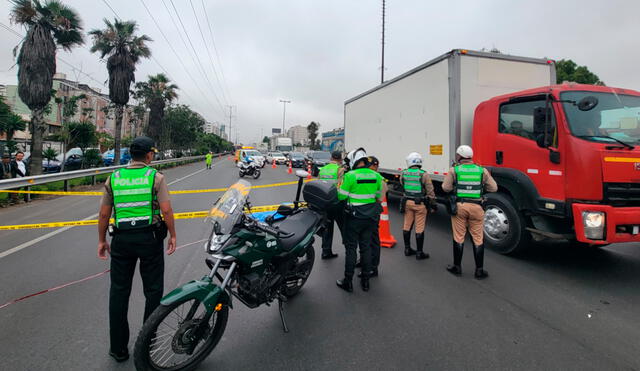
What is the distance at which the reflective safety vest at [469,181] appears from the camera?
4.27m

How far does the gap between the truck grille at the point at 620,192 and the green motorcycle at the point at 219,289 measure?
156 inches

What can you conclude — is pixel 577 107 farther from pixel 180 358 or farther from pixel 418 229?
pixel 180 358

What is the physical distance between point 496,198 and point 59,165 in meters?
20.9

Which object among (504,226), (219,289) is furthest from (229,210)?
(504,226)

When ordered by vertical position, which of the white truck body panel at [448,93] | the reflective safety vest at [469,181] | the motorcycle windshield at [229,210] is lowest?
the motorcycle windshield at [229,210]

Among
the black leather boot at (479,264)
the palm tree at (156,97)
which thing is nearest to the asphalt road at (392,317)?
the black leather boot at (479,264)

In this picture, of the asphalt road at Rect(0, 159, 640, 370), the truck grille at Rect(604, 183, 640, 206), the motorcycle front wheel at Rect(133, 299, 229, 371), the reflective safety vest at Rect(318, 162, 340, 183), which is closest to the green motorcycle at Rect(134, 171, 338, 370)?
the motorcycle front wheel at Rect(133, 299, 229, 371)

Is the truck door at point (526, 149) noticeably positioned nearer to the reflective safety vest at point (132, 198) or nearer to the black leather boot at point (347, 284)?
the black leather boot at point (347, 284)

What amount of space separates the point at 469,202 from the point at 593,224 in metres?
1.42

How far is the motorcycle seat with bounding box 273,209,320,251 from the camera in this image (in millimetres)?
3022

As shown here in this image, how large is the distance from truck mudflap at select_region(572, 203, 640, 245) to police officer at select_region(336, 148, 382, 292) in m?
2.53

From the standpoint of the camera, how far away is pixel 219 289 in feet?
7.97

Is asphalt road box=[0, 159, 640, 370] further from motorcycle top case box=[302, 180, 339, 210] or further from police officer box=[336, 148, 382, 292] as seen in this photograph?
motorcycle top case box=[302, 180, 339, 210]

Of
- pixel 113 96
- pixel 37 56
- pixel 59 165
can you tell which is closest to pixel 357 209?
pixel 37 56
